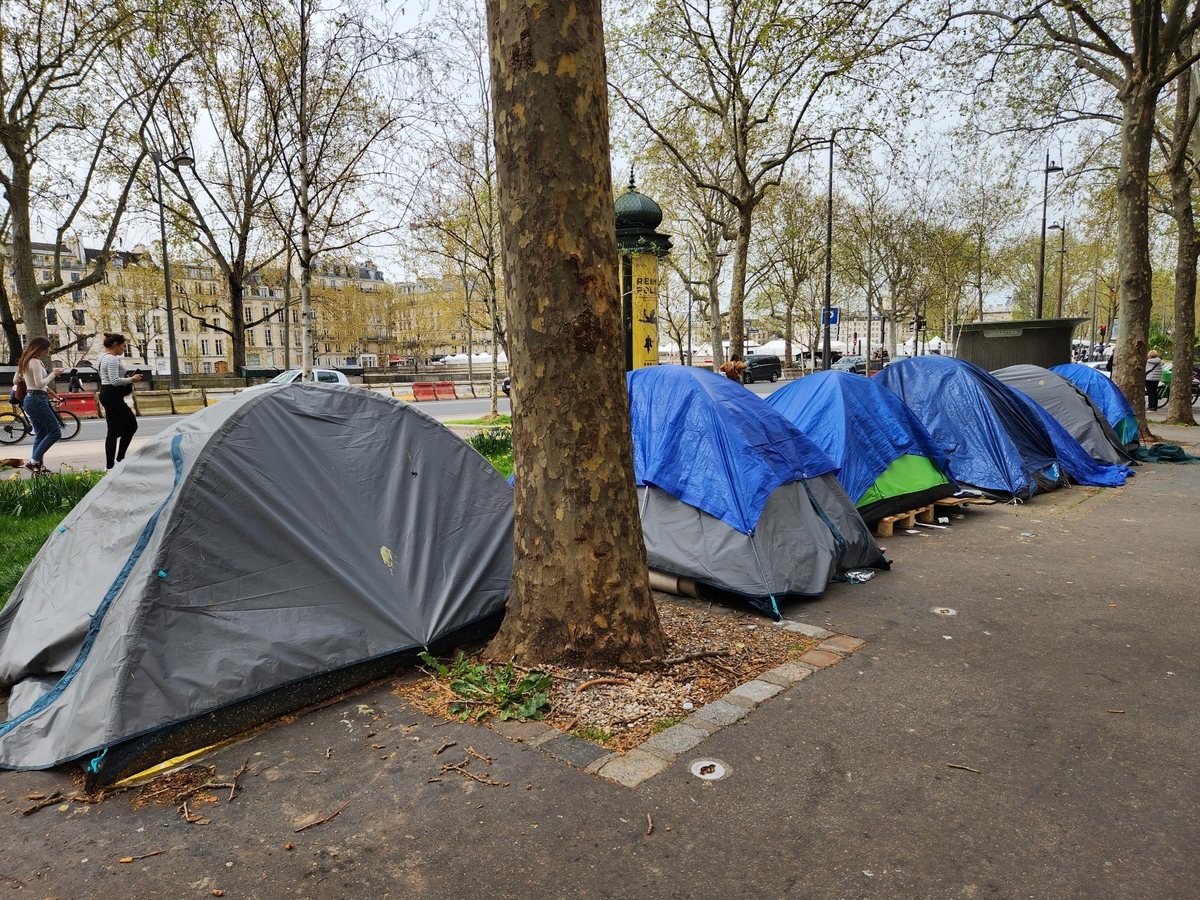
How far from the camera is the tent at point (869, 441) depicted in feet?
23.2

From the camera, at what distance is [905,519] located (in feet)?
→ 24.5

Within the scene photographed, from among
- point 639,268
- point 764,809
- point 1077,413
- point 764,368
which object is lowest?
point 764,809

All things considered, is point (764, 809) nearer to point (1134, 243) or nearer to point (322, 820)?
point (322, 820)

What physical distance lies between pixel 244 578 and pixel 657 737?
80.4 inches

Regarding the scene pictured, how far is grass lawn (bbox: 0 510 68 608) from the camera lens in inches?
201

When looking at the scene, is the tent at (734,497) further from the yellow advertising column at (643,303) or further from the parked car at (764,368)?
the parked car at (764,368)

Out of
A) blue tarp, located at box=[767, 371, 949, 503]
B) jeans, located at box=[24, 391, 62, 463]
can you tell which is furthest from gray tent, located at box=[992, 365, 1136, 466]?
jeans, located at box=[24, 391, 62, 463]

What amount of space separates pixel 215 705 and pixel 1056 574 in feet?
19.2

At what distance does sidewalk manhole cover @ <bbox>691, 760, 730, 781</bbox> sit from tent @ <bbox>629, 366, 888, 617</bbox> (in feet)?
6.21

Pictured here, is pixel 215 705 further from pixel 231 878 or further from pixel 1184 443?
pixel 1184 443

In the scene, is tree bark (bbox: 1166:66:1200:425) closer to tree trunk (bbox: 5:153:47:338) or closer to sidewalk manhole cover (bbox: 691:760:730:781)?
sidewalk manhole cover (bbox: 691:760:730:781)

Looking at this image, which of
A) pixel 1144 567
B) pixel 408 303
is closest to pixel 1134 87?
pixel 1144 567

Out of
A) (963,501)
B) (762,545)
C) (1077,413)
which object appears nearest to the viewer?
(762,545)

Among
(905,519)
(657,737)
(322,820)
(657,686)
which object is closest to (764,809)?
(657,737)
